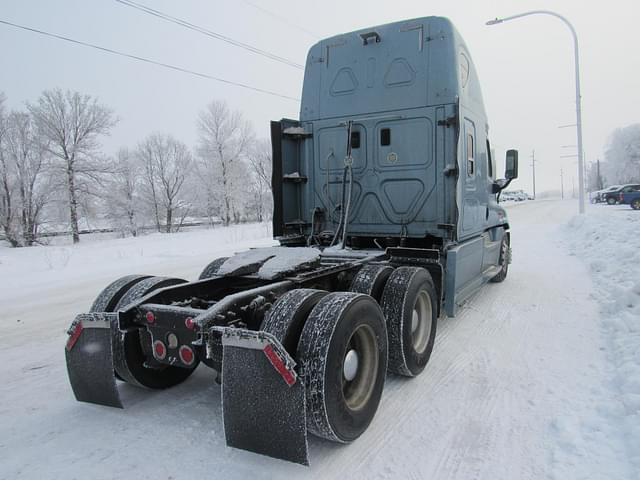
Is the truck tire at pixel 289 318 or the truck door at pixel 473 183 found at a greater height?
the truck door at pixel 473 183

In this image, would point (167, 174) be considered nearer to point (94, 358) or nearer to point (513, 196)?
point (94, 358)

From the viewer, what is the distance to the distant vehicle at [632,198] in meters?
33.4

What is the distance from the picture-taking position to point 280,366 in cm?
252

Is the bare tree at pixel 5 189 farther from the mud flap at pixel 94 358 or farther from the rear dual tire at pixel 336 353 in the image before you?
the rear dual tire at pixel 336 353

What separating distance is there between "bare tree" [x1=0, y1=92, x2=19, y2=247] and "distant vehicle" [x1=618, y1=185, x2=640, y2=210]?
42.8m

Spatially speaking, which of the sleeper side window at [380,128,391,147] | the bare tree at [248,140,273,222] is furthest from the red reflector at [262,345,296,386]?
the bare tree at [248,140,273,222]

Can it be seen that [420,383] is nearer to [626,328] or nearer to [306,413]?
[306,413]

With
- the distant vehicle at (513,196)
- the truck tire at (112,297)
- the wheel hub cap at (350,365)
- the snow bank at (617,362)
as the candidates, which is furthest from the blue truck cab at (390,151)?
the distant vehicle at (513,196)

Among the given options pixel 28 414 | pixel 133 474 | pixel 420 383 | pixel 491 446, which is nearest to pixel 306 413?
pixel 133 474

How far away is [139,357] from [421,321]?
8.84ft

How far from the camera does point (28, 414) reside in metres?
3.40

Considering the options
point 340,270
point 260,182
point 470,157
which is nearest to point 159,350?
point 340,270

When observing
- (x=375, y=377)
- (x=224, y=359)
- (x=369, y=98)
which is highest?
(x=369, y=98)

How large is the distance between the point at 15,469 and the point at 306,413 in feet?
6.01
